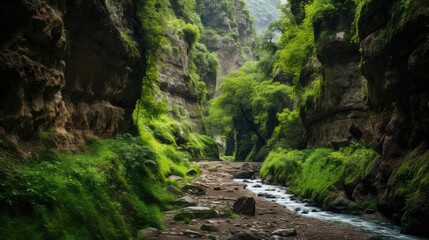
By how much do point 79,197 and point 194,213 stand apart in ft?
18.1

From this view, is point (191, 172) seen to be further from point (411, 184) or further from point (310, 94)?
point (411, 184)

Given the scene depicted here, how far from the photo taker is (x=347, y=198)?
56.6 ft

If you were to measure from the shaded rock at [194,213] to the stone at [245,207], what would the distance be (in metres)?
1.56

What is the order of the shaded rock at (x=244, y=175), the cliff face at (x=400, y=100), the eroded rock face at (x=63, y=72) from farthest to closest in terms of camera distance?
1. the shaded rock at (x=244, y=175)
2. the cliff face at (x=400, y=100)
3. the eroded rock face at (x=63, y=72)

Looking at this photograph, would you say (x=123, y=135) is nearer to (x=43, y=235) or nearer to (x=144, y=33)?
(x=144, y=33)

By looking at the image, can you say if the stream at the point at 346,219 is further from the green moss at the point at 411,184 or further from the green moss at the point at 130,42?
the green moss at the point at 130,42

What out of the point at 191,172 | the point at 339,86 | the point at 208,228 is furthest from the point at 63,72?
the point at 339,86

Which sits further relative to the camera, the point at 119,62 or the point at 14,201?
the point at 119,62

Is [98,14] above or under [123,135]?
above

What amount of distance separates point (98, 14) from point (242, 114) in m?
42.7

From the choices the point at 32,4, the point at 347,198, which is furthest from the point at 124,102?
the point at 347,198

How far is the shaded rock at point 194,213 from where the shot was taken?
12.4m

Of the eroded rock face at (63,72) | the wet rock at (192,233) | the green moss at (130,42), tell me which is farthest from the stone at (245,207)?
the green moss at (130,42)

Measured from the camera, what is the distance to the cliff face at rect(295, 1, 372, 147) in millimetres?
23422
